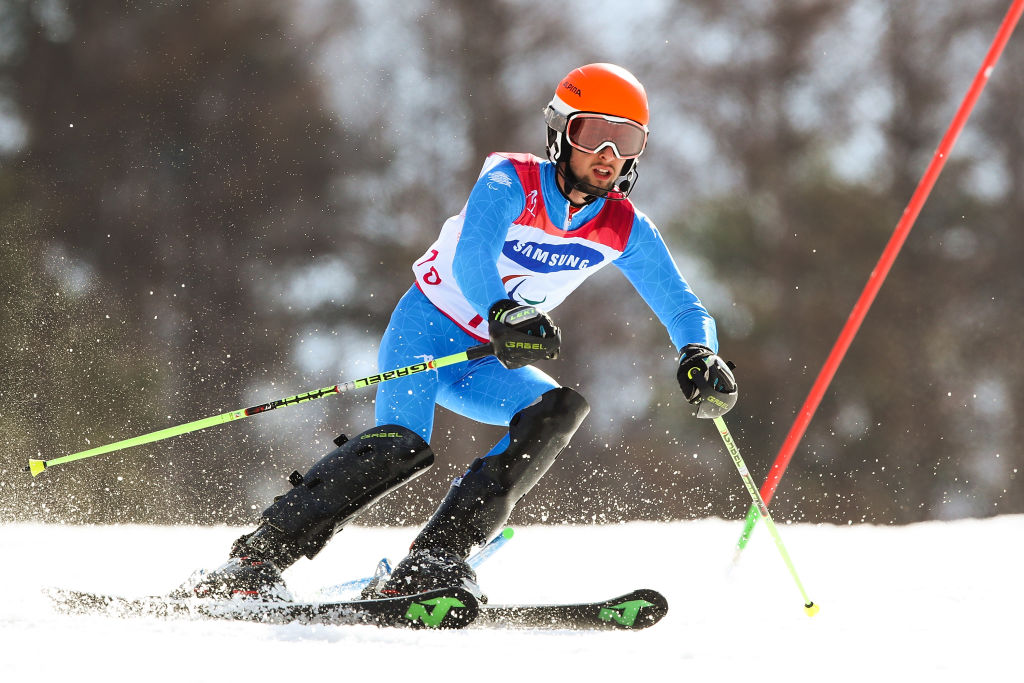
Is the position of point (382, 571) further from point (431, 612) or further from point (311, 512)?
point (431, 612)

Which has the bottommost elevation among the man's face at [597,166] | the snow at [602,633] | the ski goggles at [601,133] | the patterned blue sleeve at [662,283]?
the snow at [602,633]

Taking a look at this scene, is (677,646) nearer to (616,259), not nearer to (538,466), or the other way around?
(538,466)

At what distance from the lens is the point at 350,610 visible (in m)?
2.17

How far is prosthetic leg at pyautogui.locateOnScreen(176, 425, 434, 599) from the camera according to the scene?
7.63ft

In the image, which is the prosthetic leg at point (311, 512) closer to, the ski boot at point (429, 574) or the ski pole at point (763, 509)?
the ski boot at point (429, 574)

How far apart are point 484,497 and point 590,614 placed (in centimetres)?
39

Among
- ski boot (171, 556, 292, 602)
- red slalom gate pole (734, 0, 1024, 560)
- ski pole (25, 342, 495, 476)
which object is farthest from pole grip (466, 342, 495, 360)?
red slalom gate pole (734, 0, 1024, 560)

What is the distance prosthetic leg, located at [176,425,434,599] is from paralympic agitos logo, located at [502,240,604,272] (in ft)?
2.04

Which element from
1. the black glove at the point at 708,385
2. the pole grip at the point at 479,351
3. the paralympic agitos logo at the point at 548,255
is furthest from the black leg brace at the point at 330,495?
the black glove at the point at 708,385

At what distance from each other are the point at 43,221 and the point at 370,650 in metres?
7.91

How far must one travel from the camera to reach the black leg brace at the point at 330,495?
2387 mm

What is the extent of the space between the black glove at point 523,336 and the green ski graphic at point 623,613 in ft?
2.08

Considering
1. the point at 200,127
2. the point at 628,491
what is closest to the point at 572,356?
the point at 628,491

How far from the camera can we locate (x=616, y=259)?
9.48ft
